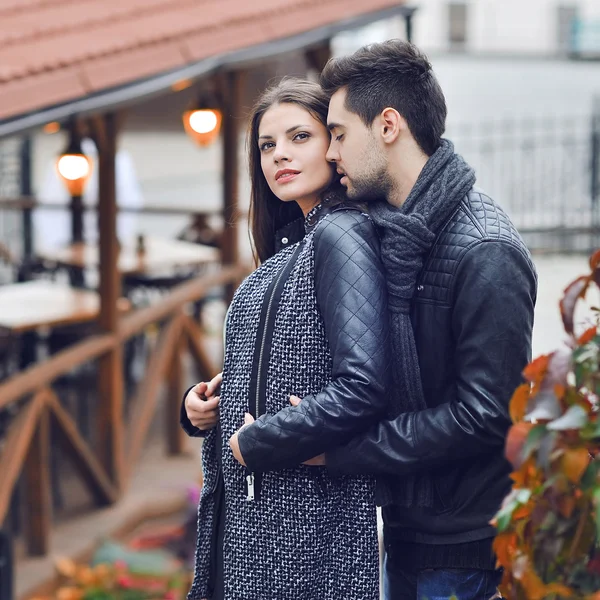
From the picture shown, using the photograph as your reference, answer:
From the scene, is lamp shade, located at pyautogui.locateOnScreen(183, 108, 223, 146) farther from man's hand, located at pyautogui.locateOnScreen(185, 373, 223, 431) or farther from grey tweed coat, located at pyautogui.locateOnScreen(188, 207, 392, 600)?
grey tweed coat, located at pyautogui.locateOnScreen(188, 207, 392, 600)

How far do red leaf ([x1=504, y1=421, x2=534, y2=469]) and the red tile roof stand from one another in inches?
141

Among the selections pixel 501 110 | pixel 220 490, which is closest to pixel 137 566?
pixel 220 490

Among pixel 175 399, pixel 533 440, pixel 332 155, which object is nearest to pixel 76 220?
pixel 175 399

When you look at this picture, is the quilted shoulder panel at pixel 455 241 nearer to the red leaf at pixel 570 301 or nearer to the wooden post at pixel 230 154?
the red leaf at pixel 570 301

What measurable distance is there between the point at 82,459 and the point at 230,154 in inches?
115

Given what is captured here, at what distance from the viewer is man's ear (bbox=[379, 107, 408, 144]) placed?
2113 mm

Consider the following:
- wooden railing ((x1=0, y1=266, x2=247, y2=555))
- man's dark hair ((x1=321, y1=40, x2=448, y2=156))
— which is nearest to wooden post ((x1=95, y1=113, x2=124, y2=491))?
wooden railing ((x1=0, y1=266, x2=247, y2=555))

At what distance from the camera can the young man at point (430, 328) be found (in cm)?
203

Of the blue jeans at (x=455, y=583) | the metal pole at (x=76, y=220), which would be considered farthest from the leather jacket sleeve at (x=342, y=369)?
the metal pole at (x=76, y=220)

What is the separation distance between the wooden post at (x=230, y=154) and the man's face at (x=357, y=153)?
5562mm

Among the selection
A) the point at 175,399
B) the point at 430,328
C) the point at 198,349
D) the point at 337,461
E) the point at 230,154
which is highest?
the point at 230,154

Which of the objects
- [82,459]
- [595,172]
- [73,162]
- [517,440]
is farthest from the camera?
[595,172]

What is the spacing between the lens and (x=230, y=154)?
8.48 meters

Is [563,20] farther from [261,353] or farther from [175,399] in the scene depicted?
[261,353]
